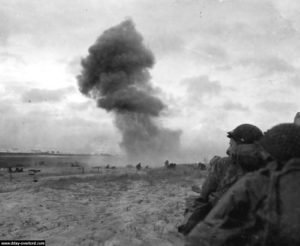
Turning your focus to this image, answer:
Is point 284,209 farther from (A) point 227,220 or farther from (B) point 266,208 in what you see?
(A) point 227,220

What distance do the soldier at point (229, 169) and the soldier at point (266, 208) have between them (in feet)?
2.47

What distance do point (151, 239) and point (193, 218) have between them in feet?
5.00

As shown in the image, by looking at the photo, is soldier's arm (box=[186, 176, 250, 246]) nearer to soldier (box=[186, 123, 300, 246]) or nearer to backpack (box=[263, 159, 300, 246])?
soldier (box=[186, 123, 300, 246])

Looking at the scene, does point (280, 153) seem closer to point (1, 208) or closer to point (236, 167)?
point (236, 167)

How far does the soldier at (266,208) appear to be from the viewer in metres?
1.54

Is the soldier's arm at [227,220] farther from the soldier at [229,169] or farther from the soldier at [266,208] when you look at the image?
the soldier at [229,169]

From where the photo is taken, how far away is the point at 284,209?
1.55 metres

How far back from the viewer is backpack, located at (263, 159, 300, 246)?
1528mm

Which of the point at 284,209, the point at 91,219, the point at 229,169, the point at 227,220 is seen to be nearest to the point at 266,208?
the point at 284,209

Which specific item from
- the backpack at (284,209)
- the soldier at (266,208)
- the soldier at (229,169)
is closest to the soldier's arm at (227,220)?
the soldier at (266,208)

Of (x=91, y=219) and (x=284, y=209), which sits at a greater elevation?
(x=284, y=209)

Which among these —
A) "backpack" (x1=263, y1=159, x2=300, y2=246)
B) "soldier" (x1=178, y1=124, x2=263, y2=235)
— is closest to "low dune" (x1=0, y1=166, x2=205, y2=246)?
"soldier" (x1=178, y1=124, x2=263, y2=235)

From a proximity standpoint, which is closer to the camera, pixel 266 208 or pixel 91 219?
pixel 266 208

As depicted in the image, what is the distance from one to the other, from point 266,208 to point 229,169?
77.2 inches
